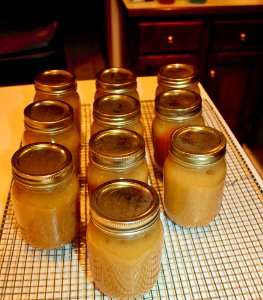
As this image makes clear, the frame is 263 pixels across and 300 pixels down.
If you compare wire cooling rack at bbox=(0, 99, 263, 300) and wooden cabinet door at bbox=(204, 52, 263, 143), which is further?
wooden cabinet door at bbox=(204, 52, 263, 143)

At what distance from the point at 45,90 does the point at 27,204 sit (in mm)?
330

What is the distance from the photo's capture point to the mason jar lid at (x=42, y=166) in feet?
1.80

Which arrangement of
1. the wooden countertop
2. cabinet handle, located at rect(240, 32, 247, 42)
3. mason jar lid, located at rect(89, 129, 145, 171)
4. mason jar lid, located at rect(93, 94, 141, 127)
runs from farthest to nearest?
cabinet handle, located at rect(240, 32, 247, 42), the wooden countertop, mason jar lid, located at rect(93, 94, 141, 127), mason jar lid, located at rect(89, 129, 145, 171)

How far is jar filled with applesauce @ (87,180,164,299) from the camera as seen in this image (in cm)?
48

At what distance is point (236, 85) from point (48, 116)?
132 cm

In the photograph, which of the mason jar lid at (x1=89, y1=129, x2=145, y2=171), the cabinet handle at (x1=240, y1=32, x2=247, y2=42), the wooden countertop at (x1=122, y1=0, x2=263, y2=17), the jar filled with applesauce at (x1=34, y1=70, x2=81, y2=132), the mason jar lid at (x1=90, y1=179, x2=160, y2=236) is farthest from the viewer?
the cabinet handle at (x1=240, y1=32, x2=247, y2=42)

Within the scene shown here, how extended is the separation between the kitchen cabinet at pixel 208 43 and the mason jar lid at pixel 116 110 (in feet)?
2.84

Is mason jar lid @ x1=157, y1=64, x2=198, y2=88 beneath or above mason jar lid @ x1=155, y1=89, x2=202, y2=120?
beneath

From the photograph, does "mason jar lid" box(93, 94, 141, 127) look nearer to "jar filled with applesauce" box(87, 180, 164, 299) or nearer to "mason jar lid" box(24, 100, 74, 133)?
"mason jar lid" box(24, 100, 74, 133)

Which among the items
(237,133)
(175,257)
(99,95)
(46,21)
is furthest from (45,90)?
(237,133)

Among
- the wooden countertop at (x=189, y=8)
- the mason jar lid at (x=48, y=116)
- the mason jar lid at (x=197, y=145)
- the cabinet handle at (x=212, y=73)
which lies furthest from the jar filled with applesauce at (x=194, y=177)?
the cabinet handle at (x=212, y=73)

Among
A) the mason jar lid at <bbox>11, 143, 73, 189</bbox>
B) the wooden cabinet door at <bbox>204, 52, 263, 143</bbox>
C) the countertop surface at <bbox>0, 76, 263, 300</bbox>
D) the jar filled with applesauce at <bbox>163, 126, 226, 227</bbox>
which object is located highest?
the mason jar lid at <bbox>11, 143, 73, 189</bbox>

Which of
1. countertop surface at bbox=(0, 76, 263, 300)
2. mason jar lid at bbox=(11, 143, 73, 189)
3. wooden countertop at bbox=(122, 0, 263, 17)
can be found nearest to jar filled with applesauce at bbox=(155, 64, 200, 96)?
countertop surface at bbox=(0, 76, 263, 300)

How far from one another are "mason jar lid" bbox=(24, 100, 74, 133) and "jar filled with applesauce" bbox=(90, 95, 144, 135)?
55 mm
